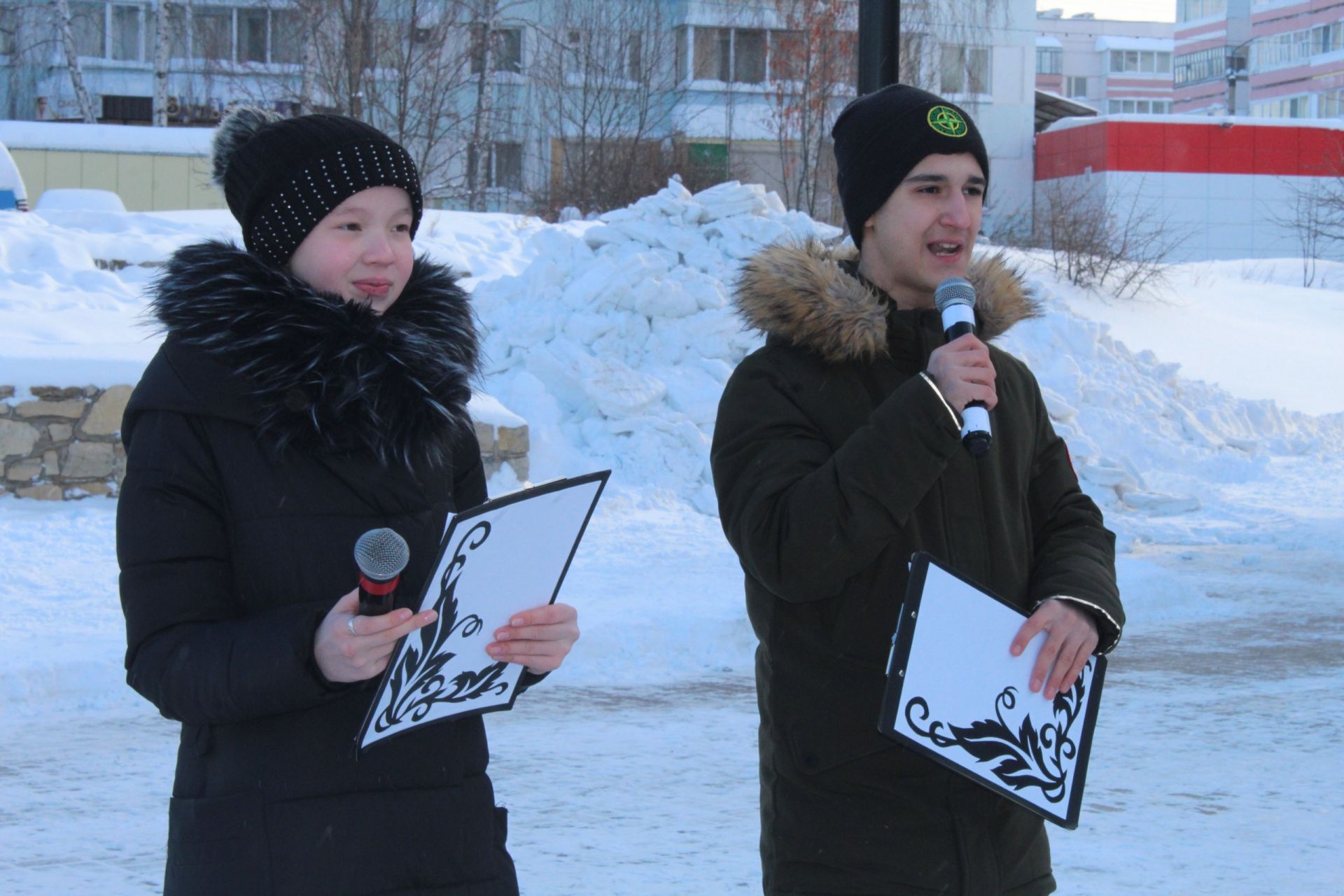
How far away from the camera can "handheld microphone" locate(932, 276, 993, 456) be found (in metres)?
2.10

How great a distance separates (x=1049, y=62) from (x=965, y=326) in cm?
8503

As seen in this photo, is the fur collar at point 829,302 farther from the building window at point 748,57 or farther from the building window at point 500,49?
the building window at point 748,57

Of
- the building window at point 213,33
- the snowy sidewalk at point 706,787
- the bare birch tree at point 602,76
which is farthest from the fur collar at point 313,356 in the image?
the building window at point 213,33

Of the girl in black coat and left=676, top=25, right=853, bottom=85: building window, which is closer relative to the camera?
the girl in black coat

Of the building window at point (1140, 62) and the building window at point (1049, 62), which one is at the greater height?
the building window at point (1140, 62)

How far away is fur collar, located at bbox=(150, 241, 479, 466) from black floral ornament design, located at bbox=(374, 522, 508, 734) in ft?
0.91

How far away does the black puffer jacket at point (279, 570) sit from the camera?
6.38ft

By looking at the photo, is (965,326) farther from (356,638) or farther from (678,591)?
(678,591)

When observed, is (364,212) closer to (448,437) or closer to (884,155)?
(448,437)

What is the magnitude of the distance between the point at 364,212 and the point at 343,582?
58cm

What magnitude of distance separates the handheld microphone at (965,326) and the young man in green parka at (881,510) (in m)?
0.02

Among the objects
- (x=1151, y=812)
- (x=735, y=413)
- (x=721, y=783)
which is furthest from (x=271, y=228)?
(x=1151, y=812)

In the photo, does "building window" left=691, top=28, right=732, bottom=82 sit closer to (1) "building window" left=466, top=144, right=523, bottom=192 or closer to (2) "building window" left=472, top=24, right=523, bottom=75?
(2) "building window" left=472, top=24, right=523, bottom=75

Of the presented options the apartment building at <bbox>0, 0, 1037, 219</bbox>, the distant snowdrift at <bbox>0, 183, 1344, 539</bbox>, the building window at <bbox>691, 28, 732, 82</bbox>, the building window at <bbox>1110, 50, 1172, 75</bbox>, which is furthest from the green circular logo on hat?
the building window at <bbox>1110, 50, 1172, 75</bbox>
